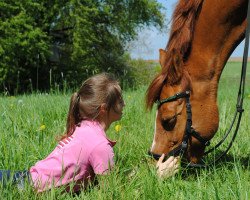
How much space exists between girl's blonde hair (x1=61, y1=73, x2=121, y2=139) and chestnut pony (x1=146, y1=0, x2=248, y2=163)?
0.26m

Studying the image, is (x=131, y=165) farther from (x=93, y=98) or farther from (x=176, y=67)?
(x=176, y=67)

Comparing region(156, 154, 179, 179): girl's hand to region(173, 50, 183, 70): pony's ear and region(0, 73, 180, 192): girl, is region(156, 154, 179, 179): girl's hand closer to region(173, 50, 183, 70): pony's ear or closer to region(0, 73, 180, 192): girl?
region(0, 73, 180, 192): girl

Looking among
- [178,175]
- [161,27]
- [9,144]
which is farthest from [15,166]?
[161,27]

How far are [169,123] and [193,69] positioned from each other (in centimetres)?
38

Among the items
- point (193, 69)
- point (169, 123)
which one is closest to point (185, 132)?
point (169, 123)

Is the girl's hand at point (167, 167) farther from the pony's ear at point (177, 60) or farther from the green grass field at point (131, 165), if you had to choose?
the pony's ear at point (177, 60)

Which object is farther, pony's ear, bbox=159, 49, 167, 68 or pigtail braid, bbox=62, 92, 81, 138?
pony's ear, bbox=159, 49, 167, 68

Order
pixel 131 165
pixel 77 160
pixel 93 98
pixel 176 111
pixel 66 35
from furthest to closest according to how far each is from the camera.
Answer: pixel 66 35 < pixel 131 165 < pixel 176 111 < pixel 93 98 < pixel 77 160

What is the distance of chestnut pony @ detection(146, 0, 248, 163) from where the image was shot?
2764 millimetres

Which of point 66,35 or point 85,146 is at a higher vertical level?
point 66,35

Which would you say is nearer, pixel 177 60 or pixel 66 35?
pixel 177 60

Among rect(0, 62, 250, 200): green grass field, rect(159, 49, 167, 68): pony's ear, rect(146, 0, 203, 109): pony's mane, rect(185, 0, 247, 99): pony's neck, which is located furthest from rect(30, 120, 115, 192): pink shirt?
rect(185, 0, 247, 99): pony's neck

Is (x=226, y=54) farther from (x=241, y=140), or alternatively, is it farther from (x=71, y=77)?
(x=71, y=77)

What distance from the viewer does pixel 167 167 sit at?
2.68 m
